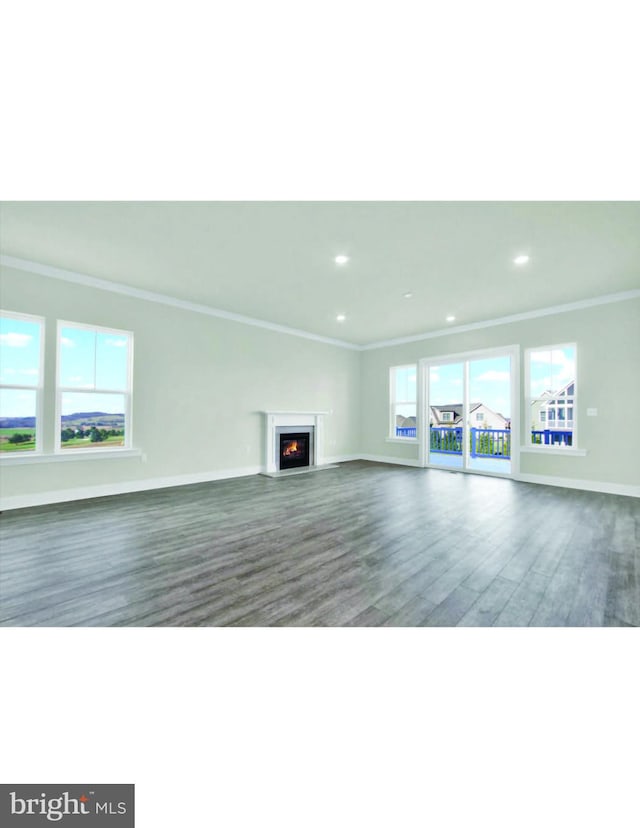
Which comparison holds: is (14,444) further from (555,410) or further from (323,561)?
(555,410)

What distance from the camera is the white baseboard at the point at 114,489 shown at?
383 cm

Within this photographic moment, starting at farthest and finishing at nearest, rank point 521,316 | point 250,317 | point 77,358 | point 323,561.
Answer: point 250,317 < point 521,316 < point 77,358 < point 323,561

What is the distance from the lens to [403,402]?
24.5 feet

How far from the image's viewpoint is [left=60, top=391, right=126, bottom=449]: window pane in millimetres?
4203

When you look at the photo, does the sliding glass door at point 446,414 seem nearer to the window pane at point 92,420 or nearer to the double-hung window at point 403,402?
the double-hung window at point 403,402

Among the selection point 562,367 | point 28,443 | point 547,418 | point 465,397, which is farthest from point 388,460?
point 28,443

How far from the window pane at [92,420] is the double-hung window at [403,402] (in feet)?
17.9

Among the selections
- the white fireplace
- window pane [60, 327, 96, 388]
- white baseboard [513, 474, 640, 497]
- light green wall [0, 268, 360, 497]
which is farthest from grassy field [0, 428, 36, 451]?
white baseboard [513, 474, 640, 497]

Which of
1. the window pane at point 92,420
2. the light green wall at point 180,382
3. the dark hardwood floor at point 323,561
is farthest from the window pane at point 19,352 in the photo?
the dark hardwood floor at point 323,561

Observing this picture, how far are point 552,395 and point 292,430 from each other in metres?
4.62

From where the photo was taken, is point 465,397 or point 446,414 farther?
point 446,414
